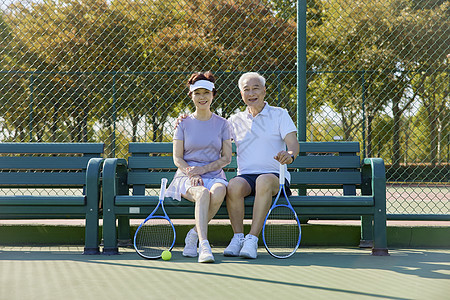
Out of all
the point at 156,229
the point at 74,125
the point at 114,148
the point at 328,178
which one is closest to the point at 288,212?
the point at 328,178

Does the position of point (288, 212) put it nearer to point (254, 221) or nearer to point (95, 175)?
point (254, 221)

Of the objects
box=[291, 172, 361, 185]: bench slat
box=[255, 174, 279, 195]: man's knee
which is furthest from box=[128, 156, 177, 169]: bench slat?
box=[291, 172, 361, 185]: bench slat

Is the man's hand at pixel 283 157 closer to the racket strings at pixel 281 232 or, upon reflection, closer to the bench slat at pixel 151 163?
the racket strings at pixel 281 232

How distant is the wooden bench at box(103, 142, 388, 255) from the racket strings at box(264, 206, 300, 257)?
111 mm

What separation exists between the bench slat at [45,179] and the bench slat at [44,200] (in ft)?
1.01

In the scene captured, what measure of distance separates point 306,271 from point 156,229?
1.20 m

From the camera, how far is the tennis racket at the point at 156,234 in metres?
3.84

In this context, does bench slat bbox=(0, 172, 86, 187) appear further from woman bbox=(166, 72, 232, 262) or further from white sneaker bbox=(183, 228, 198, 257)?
white sneaker bbox=(183, 228, 198, 257)

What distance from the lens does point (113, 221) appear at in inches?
157

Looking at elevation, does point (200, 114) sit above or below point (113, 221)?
above

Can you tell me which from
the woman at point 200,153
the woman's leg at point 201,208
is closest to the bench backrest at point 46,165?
the woman at point 200,153

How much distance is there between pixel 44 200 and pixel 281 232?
1778 millimetres

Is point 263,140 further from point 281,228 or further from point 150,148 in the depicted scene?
point 150,148

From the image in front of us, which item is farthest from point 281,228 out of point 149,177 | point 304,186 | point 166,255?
point 149,177
